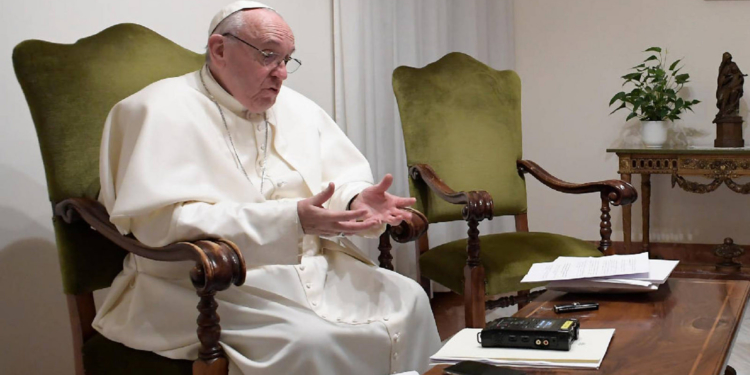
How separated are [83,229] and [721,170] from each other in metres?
3.48

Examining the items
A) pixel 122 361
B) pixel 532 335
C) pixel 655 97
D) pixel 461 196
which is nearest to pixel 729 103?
pixel 655 97

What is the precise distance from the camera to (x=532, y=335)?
62.2 inches

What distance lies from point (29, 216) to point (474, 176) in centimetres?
175

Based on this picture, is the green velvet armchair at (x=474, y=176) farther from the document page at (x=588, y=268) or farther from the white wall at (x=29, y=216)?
the white wall at (x=29, y=216)

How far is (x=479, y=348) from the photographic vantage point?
161cm

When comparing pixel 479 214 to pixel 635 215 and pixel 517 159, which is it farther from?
pixel 635 215

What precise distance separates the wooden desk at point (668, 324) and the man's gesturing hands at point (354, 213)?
1.44 feet

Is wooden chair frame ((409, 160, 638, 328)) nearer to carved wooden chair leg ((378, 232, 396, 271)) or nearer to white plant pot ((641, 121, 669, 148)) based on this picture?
carved wooden chair leg ((378, 232, 396, 271))

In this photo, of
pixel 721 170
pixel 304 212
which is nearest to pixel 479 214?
pixel 304 212

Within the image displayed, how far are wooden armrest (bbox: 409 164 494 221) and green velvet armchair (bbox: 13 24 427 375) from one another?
0.34 m

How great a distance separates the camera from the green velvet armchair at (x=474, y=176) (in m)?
2.77

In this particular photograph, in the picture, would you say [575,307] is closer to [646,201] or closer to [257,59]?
[257,59]

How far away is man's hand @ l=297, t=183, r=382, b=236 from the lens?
6.30 ft

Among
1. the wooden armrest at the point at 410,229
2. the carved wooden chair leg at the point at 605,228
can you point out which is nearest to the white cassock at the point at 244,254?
the wooden armrest at the point at 410,229
